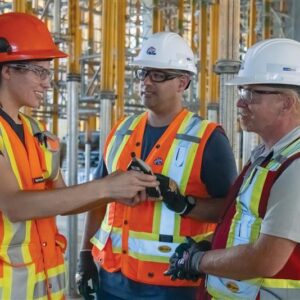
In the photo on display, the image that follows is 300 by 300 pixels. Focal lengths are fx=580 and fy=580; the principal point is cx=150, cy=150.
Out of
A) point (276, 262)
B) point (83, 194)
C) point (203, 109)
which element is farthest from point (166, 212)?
point (203, 109)

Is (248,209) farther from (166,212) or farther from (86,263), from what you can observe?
(86,263)

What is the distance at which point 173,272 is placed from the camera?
97.7 inches

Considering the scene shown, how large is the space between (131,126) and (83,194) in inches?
36.4

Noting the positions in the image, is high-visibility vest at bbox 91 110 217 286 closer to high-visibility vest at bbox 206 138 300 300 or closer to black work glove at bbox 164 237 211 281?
black work glove at bbox 164 237 211 281

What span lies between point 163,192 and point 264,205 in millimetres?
720

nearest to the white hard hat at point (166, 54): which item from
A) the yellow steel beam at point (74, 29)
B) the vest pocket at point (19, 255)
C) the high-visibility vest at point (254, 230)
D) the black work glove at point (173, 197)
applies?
the black work glove at point (173, 197)

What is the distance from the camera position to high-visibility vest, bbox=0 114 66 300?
92.5 inches

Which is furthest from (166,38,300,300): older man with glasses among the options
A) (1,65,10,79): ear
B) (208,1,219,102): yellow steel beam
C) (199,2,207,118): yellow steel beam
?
(199,2,207,118): yellow steel beam

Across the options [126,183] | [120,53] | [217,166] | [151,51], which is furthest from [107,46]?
[126,183]

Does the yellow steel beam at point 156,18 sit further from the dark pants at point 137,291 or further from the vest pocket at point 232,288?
the vest pocket at point 232,288

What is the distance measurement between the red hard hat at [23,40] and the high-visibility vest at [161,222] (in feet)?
2.42

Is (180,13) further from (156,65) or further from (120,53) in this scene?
(156,65)

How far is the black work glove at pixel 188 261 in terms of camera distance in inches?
92.4

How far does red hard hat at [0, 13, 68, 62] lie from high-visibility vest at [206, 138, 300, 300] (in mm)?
1023
